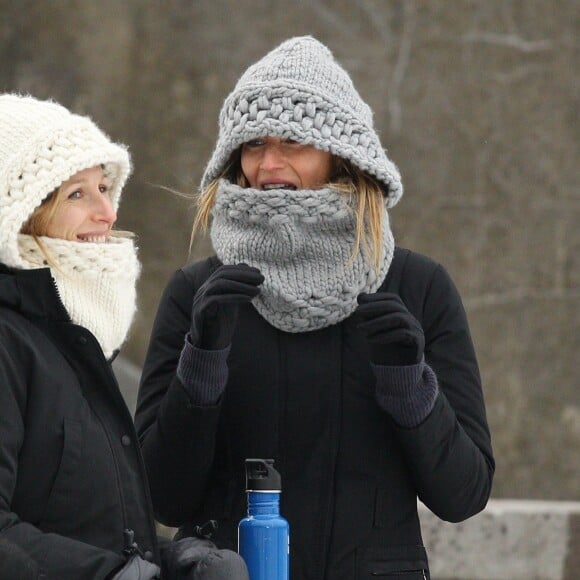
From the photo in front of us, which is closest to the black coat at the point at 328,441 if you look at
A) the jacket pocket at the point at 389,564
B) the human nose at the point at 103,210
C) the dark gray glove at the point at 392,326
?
the jacket pocket at the point at 389,564

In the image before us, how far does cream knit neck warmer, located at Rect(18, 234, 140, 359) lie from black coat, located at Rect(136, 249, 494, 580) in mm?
218

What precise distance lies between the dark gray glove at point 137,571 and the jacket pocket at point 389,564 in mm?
519

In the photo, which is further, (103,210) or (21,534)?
(103,210)

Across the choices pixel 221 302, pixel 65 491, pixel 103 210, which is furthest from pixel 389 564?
pixel 103 210

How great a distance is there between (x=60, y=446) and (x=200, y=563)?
294 millimetres

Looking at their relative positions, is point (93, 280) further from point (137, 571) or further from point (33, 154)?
point (137, 571)

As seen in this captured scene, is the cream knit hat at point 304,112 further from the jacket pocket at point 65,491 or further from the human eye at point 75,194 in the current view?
the jacket pocket at point 65,491

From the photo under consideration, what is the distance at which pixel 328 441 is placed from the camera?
8.07ft

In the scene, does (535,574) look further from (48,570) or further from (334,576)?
(48,570)

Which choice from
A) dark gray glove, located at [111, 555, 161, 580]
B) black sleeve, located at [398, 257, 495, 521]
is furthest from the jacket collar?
black sleeve, located at [398, 257, 495, 521]

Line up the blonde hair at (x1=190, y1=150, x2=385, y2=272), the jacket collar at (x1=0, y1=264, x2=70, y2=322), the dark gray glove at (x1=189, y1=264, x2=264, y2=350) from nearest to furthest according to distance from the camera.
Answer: the jacket collar at (x1=0, y1=264, x2=70, y2=322) < the dark gray glove at (x1=189, y1=264, x2=264, y2=350) < the blonde hair at (x1=190, y1=150, x2=385, y2=272)

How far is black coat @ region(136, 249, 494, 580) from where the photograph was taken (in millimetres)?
2418

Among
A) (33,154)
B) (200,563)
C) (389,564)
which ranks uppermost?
(33,154)

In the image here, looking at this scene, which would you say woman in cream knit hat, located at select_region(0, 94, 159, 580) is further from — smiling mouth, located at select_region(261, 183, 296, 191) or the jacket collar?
smiling mouth, located at select_region(261, 183, 296, 191)
